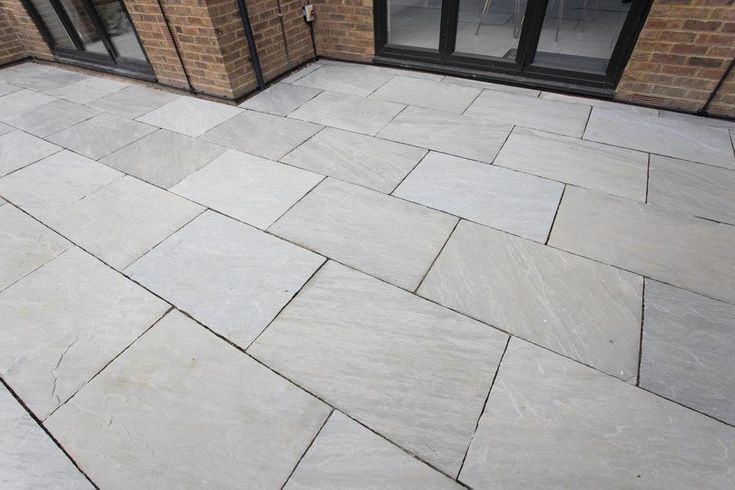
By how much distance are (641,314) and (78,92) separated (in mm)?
5451

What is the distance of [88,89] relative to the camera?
4.13 meters

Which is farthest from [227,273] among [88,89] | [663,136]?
[88,89]

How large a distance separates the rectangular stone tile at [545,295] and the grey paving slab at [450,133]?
92 cm

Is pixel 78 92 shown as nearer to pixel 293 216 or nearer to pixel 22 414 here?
pixel 293 216

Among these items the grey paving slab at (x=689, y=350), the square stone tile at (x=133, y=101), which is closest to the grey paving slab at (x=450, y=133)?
the grey paving slab at (x=689, y=350)

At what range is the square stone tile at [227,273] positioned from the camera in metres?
1.74

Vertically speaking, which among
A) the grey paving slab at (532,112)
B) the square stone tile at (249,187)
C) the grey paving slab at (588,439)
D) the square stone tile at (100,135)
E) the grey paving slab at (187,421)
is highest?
the grey paving slab at (532,112)

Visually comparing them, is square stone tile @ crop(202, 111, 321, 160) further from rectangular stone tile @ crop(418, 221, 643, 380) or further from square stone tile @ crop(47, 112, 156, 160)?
rectangular stone tile @ crop(418, 221, 643, 380)

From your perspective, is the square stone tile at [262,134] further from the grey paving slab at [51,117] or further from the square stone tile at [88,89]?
the square stone tile at [88,89]

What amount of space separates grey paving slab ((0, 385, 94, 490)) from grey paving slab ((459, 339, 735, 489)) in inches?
54.3

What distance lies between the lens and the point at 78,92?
13.4 ft

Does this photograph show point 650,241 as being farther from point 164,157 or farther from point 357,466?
point 164,157

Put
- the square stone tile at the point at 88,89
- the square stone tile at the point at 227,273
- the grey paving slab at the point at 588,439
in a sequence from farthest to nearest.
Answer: the square stone tile at the point at 88,89, the square stone tile at the point at 227,273, the grey paving slab at the point at 588,439

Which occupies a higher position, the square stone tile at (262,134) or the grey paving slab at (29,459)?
the square stone tile at (262,134)
